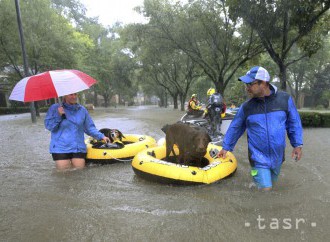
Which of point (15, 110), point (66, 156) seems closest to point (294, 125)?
point (66, 156)

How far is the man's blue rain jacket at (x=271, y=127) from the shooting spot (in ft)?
12.5

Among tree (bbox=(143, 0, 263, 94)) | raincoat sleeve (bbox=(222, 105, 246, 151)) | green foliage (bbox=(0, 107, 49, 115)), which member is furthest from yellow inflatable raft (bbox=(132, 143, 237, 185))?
green foliage (bbox=(0, 107, 49, 115))

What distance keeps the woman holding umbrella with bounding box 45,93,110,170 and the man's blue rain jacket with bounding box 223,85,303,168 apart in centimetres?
334

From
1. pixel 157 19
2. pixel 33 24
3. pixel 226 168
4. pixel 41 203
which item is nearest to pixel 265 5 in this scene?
pixel 157 19

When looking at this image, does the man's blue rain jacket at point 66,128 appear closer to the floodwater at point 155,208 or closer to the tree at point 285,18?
the floodwater at point 155,208

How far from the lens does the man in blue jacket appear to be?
3816 millimetres

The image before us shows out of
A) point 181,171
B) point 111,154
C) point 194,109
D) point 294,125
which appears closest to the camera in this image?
point 294,125

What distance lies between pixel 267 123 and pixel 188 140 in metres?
1.55

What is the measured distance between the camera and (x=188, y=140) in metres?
5.01

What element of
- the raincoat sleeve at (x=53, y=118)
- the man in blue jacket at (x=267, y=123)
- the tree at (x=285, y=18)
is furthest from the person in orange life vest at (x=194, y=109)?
the man in blue jacket at (x=267, y=123)

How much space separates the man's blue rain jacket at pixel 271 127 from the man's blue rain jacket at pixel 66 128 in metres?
3.34

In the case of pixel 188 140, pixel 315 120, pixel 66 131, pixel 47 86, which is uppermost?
pixel 47 86

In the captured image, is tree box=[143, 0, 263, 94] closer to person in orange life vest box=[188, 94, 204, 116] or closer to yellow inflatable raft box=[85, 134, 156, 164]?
person in orange life vest box=[188, 94, 204, 116]

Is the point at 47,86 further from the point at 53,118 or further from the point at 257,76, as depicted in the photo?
the point at 257,76
